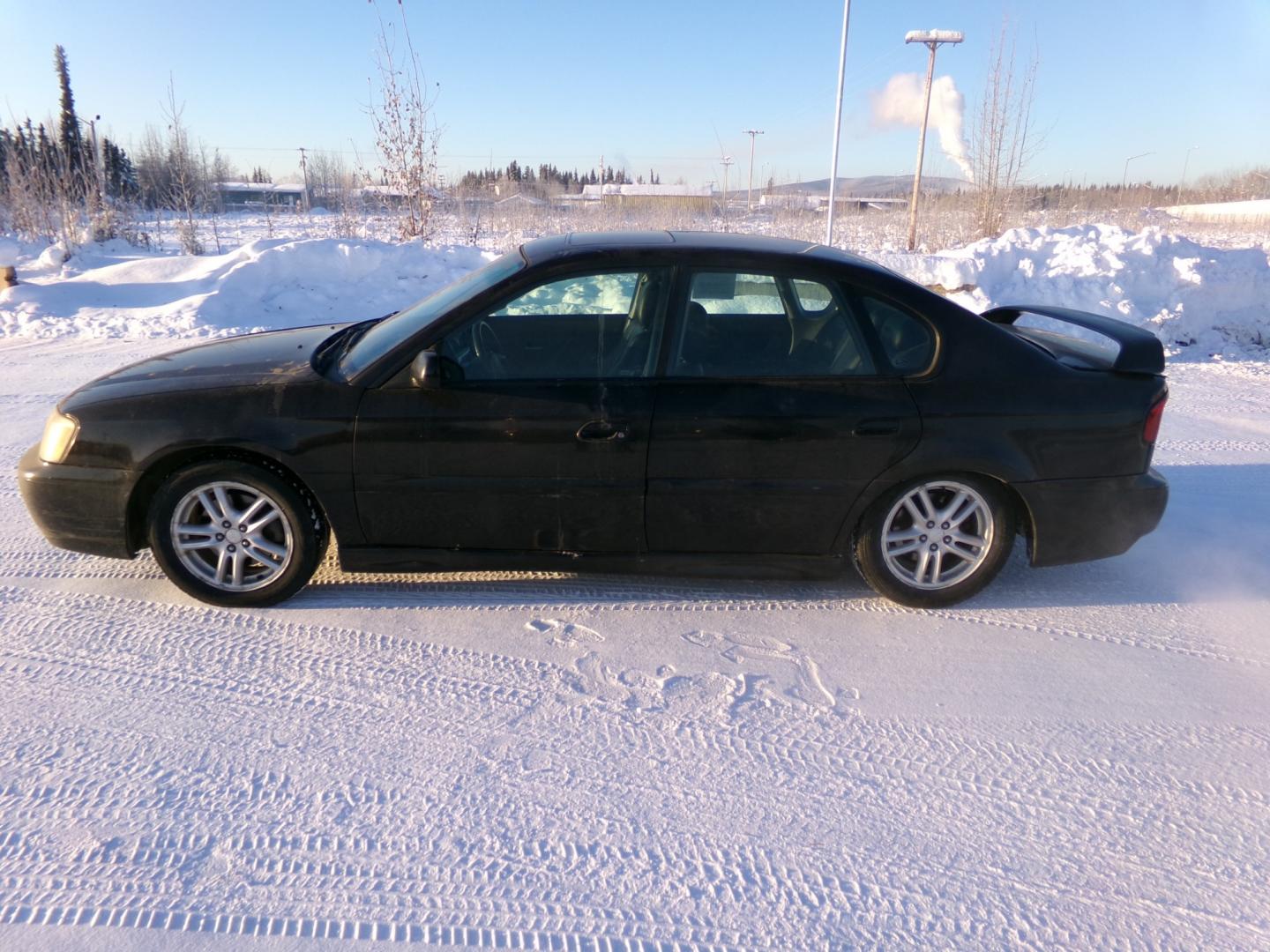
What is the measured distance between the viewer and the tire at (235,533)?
3646 mm

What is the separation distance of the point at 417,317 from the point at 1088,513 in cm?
312

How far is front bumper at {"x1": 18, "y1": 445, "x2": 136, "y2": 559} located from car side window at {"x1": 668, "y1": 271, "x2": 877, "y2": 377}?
93.1 inches

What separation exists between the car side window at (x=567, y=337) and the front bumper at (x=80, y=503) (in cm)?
148

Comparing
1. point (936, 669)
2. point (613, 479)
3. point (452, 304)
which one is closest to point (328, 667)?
point (613, 479)

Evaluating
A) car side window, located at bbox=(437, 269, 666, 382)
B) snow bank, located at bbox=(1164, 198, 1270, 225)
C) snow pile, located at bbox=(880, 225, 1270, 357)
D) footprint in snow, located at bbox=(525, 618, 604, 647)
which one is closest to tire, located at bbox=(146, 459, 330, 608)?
car side window, located at bbox=(437, 269, 666, 382)

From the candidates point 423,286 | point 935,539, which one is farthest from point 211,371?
point 423,286

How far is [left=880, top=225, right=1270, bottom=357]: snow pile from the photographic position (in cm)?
1030

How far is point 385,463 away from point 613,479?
947 millimetres

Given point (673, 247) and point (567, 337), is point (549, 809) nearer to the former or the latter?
point (567, 337)

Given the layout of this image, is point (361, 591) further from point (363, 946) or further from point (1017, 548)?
point (1017, 548)

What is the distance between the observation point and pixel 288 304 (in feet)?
38.3

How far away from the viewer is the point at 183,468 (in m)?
3.66

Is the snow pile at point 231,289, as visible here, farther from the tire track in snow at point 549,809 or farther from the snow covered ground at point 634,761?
the tire track in snow at point 549,809

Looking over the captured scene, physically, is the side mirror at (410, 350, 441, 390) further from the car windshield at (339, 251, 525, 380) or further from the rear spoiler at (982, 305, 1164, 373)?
the rear spoiler at (982, 305, 1164, 373)
